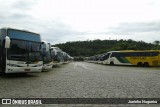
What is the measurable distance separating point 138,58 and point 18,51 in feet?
119

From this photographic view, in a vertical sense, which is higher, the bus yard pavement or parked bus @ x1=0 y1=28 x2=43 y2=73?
parked bus @ x1=0 y1=28 x2=43 y2=73

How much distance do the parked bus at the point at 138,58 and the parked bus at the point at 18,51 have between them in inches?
1345

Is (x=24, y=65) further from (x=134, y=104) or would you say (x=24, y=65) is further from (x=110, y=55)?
(x=110, y=55)

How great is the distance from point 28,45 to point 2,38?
170 cm

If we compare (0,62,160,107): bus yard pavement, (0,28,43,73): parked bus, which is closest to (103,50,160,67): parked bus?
(0,62,160,107): bus yard pavement

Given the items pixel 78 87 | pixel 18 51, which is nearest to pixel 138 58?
pixel 18 51

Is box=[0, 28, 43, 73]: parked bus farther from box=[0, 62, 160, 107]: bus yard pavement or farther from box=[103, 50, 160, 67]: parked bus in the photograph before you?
box=[103, 50, 160, 67]: parked bus

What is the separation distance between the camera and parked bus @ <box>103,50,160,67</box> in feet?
166

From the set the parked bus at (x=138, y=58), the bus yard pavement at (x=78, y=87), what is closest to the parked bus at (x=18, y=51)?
the bus yard pavement at (x=78, y=87)

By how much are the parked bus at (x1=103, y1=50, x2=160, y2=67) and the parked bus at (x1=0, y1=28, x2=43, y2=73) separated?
34.2 m

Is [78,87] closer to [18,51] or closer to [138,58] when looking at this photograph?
[18,51]

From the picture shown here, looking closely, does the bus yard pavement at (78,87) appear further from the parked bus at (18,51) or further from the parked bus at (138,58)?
the parked bus at (138,58)

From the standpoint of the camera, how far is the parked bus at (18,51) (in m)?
17.9

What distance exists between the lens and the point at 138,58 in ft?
169
